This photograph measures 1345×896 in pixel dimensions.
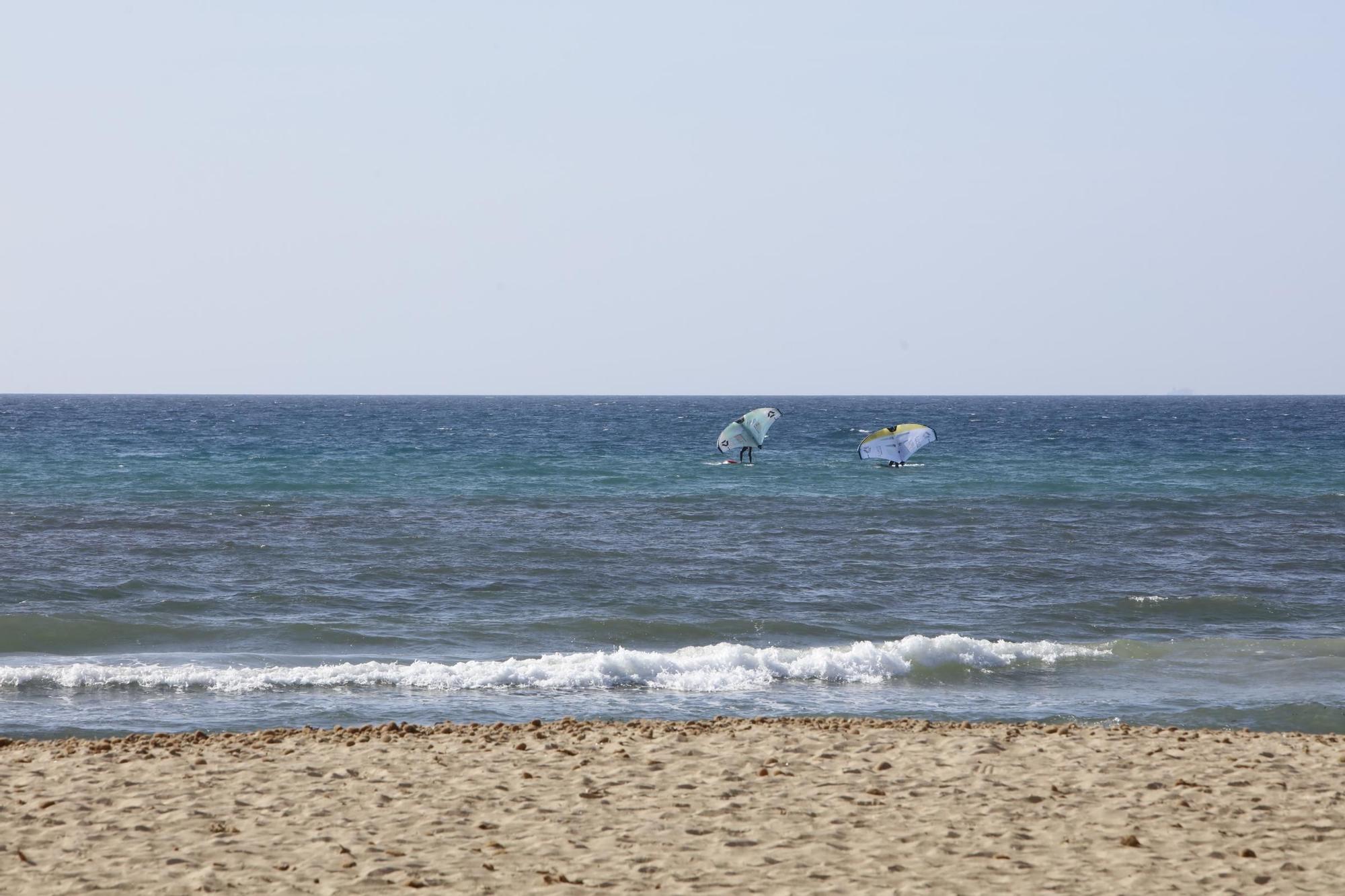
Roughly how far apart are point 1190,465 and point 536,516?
29998mm

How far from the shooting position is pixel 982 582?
22625mm

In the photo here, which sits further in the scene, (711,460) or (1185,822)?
(711,460)

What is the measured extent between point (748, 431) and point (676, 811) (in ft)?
129

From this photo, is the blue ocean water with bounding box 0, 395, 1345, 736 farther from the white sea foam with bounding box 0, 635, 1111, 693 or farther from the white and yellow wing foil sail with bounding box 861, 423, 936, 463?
the white and yellow wing foil sail with bounding box 861, 423, 936, 463

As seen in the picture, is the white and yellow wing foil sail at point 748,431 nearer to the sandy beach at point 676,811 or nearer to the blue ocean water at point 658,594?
the blue ocean water at point 658,594

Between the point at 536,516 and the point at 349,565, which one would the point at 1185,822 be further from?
the point at 536,516

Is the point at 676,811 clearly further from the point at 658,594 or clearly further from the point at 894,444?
the point at 894,444

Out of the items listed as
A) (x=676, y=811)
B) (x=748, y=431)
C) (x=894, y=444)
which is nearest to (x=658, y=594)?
(x=676, y=811)

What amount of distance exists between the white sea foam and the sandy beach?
11.2 ft

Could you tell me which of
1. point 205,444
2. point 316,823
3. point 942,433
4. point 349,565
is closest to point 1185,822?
point 316,823

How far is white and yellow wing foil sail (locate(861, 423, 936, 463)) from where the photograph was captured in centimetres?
4453

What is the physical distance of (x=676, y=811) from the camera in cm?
891

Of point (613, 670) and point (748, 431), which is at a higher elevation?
point (748, 431)

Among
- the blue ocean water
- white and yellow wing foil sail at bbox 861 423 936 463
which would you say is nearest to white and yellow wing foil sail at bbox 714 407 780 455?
the blue ocean water
